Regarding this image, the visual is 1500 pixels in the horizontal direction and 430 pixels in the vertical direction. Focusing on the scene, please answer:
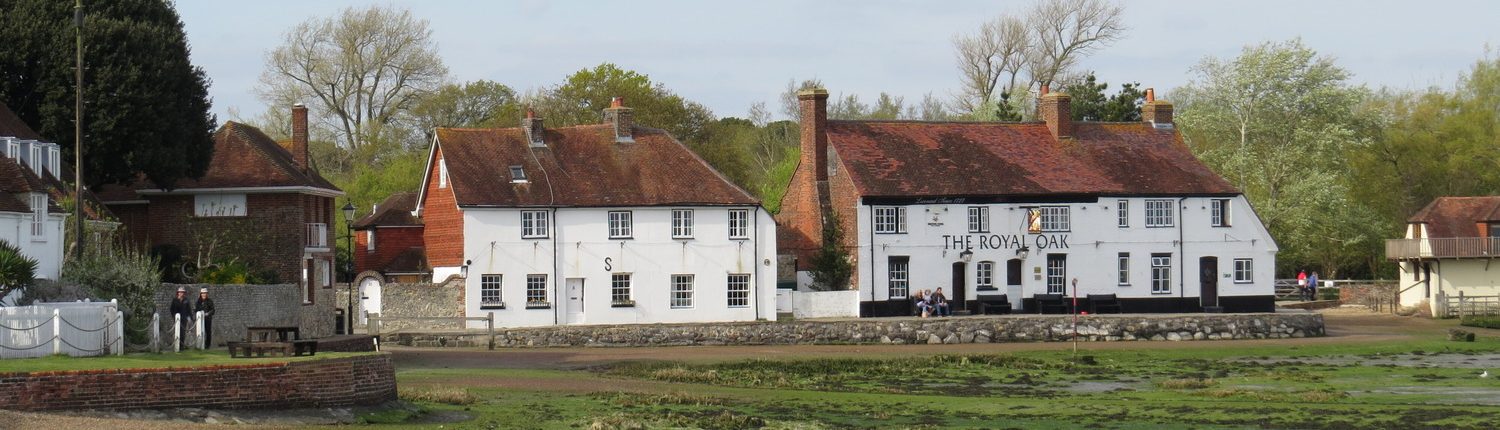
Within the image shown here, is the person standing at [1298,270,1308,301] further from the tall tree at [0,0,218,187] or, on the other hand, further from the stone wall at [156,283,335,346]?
the tall tree at [0,0,218,187]

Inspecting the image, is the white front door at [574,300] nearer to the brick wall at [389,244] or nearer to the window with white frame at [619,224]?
the window with white frame at [619,224]

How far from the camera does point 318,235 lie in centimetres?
5469

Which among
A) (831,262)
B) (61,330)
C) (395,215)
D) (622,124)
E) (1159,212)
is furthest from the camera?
(395,215)

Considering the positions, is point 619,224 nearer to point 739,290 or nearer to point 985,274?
point 739,290

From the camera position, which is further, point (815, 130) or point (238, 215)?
point (815, 130)

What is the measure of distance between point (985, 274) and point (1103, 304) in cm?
410

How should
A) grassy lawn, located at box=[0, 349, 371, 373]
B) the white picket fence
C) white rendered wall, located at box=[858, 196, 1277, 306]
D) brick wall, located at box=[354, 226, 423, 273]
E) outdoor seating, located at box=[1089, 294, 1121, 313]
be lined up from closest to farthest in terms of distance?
grassy lawn, located at box=[0, 349, 371, 373] → the white picket fence → white rendered wall, located at box=[858, 196, 1277, 306] → outdoor seating, located at box=[1089, 294, 1121, 313] → brick wall, located at box=[354, 226, 423, 273]

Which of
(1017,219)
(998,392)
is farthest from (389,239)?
(998,392)

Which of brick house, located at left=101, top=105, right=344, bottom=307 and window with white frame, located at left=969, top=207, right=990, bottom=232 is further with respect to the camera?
window with white frame, located at left=969, top=207, right=990, bottom=232

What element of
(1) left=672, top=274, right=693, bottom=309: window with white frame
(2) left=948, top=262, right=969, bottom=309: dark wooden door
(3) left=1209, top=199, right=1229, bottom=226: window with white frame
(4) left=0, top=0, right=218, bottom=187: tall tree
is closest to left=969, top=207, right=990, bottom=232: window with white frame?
(2) left=948, top=262, right=969, bottom=309: dark wooden door

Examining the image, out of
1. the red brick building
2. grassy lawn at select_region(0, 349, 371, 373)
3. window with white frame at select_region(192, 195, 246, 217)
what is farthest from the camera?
the red brick building

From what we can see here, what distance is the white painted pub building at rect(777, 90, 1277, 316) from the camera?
191ft

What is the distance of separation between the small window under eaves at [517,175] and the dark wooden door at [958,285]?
14.1m

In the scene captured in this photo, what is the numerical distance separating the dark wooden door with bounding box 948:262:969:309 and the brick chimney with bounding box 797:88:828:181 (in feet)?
17.1
